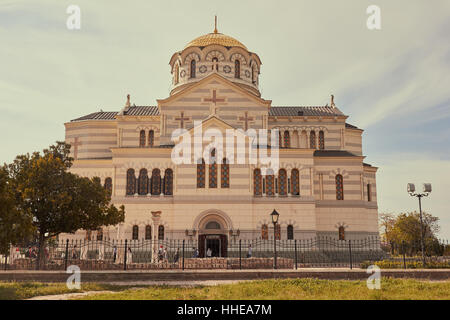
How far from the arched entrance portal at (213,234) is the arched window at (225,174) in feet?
8.54

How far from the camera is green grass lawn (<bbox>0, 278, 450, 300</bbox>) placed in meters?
11.7

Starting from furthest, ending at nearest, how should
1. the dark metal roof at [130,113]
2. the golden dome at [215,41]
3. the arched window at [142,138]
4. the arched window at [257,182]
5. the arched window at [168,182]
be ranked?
the golden dome at [215,41] < the dark metal roof at [130,113] < the arched window at [142,138] < the arched window at [257,182] < the arched window at [168,182]

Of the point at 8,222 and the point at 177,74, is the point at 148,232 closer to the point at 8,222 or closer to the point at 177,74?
the point at 177,74

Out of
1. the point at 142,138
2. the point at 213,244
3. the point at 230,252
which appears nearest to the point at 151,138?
the point at 142,138

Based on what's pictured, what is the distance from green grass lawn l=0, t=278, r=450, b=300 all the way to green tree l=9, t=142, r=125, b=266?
24.6 ft

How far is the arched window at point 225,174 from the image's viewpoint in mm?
34844

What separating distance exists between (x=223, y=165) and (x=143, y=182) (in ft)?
24.0

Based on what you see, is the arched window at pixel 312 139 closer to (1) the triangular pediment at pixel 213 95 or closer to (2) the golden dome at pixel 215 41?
(1) the triangular pediment at pixel 213 95

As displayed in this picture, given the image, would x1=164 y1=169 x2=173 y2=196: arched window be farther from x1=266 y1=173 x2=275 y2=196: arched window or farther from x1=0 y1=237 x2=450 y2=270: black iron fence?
x1=266 y1=173 x2=275 y2=196: arched window

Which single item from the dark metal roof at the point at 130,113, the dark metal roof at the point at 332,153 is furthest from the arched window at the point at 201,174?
the dark metal roof at the point at 332,153

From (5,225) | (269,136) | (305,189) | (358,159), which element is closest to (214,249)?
(305,189)
